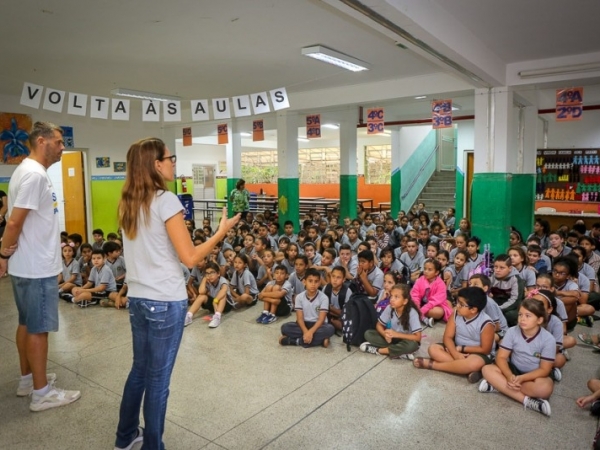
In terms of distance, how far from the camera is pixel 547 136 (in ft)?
37.1

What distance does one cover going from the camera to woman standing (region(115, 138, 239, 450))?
2021 mm

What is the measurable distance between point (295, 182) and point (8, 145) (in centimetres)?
570

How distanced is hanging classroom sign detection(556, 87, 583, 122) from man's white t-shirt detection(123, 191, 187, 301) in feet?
24.1

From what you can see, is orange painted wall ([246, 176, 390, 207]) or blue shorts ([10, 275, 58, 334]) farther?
orange painted wall ([246, 176, 390, 207])

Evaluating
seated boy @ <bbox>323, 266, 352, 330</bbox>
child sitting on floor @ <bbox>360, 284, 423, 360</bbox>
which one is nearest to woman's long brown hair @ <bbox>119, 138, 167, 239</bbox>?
child sitting on floor @ <bbox>360, 284, 423, 360</bbox>

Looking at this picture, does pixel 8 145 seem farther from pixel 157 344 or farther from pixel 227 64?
pixel 157 344

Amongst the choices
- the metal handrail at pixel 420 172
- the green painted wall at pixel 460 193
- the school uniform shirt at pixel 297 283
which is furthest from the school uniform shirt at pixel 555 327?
the metal handrail at pixel 420 172

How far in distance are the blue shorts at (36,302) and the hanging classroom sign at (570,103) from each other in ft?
25.1

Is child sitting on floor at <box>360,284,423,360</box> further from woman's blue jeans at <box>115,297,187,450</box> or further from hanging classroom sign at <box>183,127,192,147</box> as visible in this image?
hanging classroom sign at <box>183,127,192,147</box>

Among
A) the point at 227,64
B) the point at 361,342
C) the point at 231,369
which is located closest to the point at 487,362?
the point at 361,342

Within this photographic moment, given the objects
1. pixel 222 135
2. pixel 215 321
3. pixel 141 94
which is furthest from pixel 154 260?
pixel 222 135

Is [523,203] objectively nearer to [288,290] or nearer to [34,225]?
[288,290]

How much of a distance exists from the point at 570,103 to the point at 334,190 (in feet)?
38.4

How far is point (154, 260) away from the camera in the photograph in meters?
2.04
